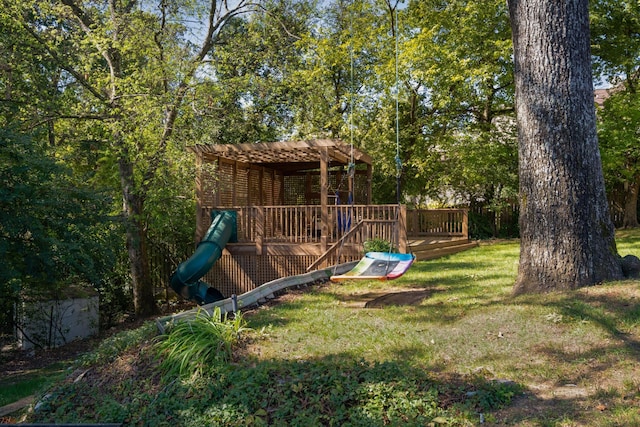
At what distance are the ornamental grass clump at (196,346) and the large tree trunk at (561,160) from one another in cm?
376

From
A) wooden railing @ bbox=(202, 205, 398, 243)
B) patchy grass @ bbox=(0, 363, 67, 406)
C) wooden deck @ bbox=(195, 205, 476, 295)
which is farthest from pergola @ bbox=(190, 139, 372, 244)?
patchy grass @ bbox=(0, 363, 67, 406)

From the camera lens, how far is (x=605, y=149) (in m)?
15.6

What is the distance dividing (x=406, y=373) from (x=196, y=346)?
2.01 metres

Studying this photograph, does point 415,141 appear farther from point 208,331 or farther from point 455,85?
point 208,331

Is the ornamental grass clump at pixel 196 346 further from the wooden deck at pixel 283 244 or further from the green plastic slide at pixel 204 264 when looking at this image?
the wooden deck at pixel 283 244

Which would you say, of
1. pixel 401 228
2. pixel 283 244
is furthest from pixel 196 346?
pixel 283 244

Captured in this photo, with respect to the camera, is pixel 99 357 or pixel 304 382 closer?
pixel 304 382

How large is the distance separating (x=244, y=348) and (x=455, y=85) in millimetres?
14598

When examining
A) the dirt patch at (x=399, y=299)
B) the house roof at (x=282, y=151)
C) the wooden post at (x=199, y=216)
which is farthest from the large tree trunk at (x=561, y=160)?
the wooden post at (x=199, y=216)

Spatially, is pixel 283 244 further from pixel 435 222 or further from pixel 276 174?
pixel 435 222

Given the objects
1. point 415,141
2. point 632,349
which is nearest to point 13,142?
point 632,349

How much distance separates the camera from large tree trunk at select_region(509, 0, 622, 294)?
620cm

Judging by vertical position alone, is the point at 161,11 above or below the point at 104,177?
above

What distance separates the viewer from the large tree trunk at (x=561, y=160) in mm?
6203
